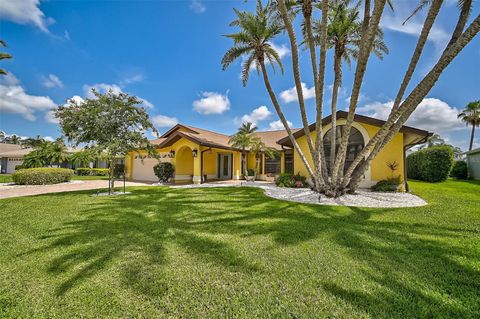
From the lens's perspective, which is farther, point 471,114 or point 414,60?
point 471,114

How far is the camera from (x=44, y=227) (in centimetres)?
557

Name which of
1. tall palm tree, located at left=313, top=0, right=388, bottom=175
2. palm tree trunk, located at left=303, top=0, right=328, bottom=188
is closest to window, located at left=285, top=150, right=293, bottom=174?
tall palm tree, located at left=313, top=0, right=388, bottom=175

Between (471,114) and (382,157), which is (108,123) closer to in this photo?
(382,157)

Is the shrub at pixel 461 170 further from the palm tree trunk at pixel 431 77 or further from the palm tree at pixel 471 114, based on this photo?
the palm tree trunk at pixel 431 77

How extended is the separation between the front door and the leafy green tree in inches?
414

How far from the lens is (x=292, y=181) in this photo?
14.6 metres

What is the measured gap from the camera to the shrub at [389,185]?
12.4m

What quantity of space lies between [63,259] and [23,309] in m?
1.38

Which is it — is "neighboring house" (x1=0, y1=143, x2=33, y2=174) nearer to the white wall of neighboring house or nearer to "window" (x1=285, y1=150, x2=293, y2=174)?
the white wall of neighboring house

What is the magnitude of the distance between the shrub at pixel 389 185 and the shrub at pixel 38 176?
2455cm

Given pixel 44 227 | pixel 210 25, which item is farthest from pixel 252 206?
pixel 210 25

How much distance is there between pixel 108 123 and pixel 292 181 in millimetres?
11976

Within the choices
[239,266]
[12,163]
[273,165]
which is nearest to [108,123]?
[239,266]

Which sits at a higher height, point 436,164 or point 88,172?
point 436,164
